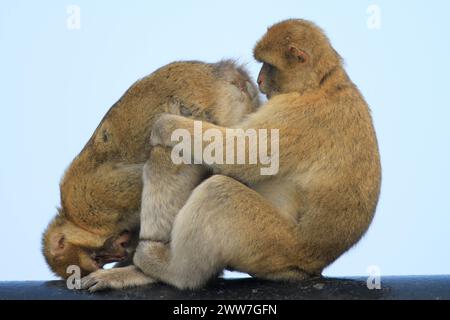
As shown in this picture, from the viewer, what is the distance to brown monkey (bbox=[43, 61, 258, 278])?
685 cm

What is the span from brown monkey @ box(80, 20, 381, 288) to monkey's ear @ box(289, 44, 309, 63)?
0.09 feet

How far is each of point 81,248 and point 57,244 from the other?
0.74ft

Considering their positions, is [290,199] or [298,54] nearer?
[290,199]

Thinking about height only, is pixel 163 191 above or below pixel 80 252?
above

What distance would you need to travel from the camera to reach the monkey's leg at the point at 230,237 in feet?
19.7

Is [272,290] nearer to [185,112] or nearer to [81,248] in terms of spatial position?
[185,112]

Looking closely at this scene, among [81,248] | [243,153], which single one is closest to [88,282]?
[81,248]

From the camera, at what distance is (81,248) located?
696 centimetres

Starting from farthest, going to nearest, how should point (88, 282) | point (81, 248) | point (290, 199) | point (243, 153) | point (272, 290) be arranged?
1. point (81, 248)
2. point (88, 282)
3. point (290, 199)
4. point (243, 153)
5. point (272, 290)

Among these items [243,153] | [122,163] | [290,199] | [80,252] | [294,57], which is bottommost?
[80,252]

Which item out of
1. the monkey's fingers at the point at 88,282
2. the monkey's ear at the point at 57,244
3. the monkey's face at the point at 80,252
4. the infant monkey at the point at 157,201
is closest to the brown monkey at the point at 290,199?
the infant monkey at the point at 157,201

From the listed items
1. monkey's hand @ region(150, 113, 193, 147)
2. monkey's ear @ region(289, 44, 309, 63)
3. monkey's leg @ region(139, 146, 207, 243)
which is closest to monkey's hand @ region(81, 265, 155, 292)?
monkey's leg @ region(139, 146, 207, 243)

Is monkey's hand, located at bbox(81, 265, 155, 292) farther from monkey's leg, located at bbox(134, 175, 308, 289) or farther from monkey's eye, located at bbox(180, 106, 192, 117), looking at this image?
monkey's eye, located at bbox(180, 106, 192, 117)
